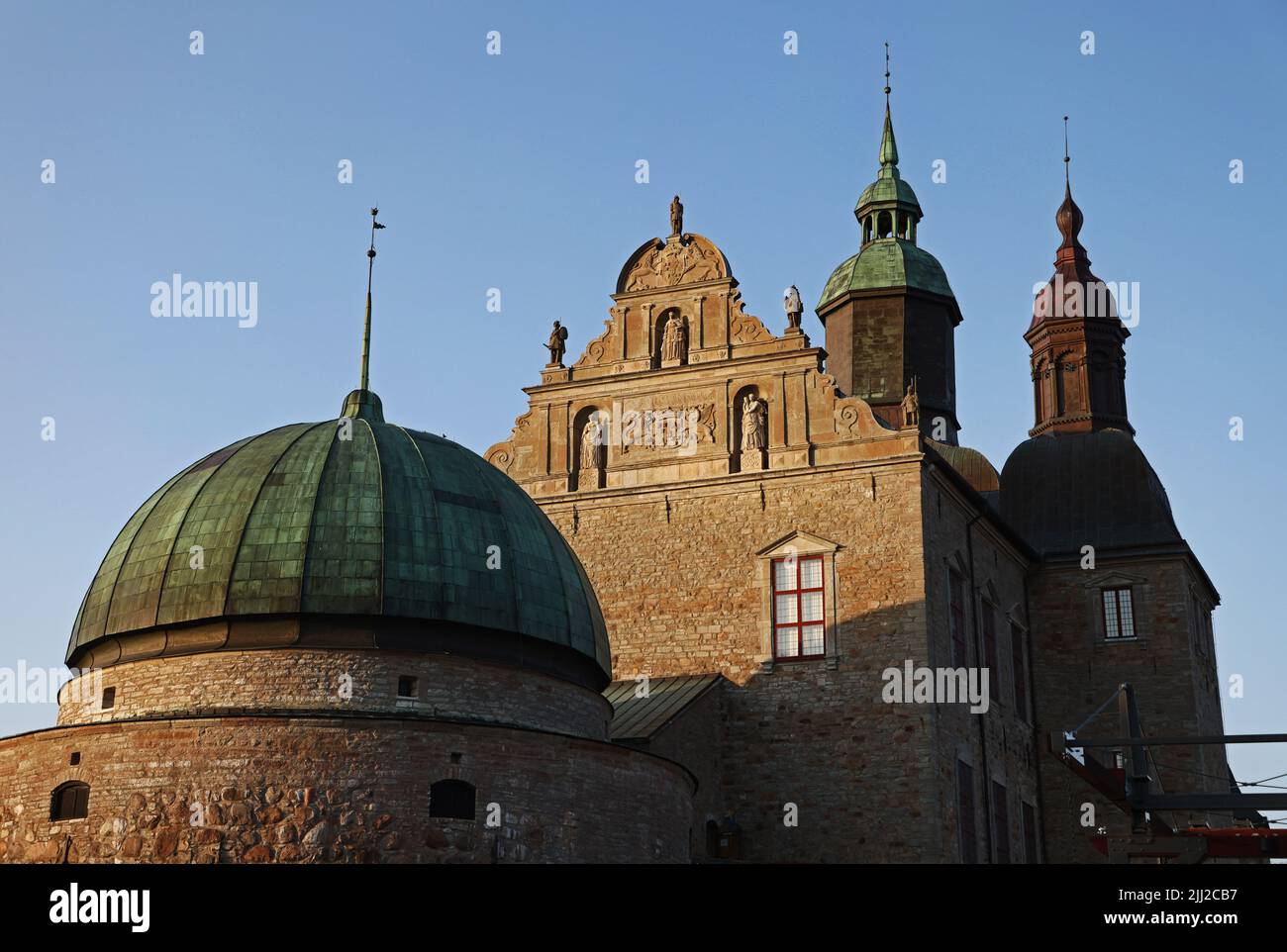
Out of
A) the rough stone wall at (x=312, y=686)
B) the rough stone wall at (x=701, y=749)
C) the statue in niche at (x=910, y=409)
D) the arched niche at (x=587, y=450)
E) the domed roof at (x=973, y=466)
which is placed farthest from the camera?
the domed roof at (x=973, y=466)

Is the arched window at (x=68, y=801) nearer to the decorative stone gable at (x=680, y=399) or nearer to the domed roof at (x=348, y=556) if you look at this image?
the domed roof at (x=348, y=556)

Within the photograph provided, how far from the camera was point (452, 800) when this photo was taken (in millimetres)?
20750

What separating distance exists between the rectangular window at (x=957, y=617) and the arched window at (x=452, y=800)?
455 inches

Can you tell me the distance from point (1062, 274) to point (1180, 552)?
10199 millimetres

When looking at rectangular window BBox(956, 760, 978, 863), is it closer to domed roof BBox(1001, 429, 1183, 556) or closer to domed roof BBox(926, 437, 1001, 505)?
domed roof BBox(1001, 429, 1183, 556)

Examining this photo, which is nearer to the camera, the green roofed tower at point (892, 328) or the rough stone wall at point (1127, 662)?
the rough stone wall at point (1127, 662)

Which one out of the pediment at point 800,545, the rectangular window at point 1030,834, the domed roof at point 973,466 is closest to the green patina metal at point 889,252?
the domed roof at point 973,466

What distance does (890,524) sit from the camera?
28766mm

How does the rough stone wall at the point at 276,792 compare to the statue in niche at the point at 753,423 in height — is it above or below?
below

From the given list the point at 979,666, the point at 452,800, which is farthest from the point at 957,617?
the point at 452,800

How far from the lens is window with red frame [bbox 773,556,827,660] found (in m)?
28.8

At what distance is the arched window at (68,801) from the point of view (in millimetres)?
20438

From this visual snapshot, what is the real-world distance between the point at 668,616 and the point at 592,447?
3776 mm
